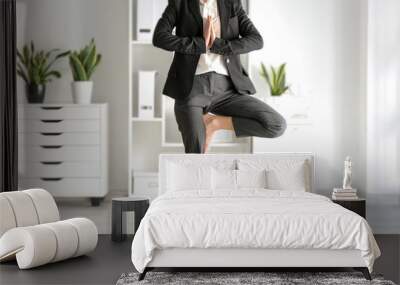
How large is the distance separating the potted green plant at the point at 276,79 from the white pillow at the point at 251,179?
1.78m

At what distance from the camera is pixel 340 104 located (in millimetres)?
7559

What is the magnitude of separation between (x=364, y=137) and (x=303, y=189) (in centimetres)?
181

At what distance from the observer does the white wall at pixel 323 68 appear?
7492 mm

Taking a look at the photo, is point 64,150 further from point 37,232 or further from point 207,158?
point 37,232

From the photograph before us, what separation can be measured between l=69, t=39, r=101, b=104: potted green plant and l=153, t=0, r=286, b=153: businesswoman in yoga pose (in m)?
1.50

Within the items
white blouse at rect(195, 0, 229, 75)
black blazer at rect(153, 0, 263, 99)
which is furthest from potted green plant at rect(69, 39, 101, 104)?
white blouse at rect(195, 0, 229, 75)

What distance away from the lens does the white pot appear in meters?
7.84

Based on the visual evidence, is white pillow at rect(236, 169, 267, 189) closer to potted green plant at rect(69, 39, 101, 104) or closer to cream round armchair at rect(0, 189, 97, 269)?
cream round armchair at rect(0, 189, 97, 269)

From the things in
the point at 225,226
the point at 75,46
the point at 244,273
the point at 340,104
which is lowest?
the point at 244,273

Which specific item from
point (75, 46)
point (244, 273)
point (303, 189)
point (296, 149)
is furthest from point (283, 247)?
point (75, 46)

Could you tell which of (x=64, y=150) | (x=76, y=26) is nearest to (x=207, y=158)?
(x=64, y=150)

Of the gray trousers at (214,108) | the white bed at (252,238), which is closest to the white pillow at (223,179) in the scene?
the gray trousers at (214,108)

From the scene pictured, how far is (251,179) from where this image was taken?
583cm

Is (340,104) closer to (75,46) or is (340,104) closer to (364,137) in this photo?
(364,137)
